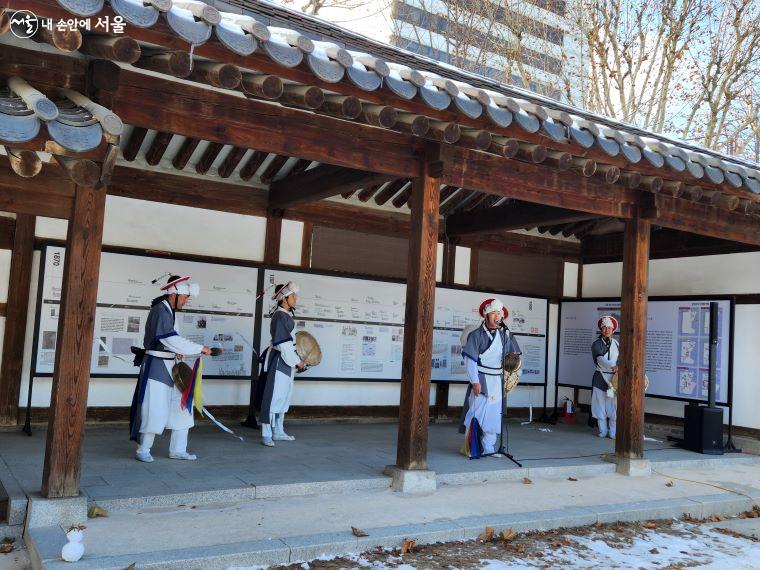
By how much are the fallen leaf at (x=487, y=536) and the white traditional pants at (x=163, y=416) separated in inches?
121

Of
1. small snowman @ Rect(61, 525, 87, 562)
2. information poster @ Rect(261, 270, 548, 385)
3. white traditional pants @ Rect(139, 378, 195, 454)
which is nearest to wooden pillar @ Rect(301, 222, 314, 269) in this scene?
information poster @ Rect(261, 270, 548, 385)

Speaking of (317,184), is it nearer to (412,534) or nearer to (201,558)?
(412,534)

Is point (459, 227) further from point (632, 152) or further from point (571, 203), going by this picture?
point (632, 152)

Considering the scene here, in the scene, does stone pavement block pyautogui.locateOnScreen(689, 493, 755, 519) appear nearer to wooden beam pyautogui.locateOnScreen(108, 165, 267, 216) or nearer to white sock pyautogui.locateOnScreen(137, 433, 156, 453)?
white sock pyautogui.locateOnScreen(137, 433, 156, 453)

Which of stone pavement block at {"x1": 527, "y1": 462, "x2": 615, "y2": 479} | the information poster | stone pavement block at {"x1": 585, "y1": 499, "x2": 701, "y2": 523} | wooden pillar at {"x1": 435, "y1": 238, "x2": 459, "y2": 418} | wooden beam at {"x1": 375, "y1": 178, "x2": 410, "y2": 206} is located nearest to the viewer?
stone pavement block at {"x1": 585, "y1": 499, "x2": 701, "y2": 523}

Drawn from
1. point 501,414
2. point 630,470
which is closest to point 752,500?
point 630,470

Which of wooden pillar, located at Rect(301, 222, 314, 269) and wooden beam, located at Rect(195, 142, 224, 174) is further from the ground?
wooden beam, located at Rect(195, 142, 224, 174)

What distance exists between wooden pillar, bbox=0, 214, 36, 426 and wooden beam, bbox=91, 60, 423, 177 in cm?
336

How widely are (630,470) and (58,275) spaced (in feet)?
22.3

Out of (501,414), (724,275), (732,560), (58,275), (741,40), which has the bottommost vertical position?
(732,560)

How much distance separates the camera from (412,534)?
4.95m

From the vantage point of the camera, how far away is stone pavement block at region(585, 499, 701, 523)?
5.97m

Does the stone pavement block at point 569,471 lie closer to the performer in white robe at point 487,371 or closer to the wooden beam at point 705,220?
the performer in white robe at point 487,371

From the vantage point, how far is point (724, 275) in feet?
33.3
